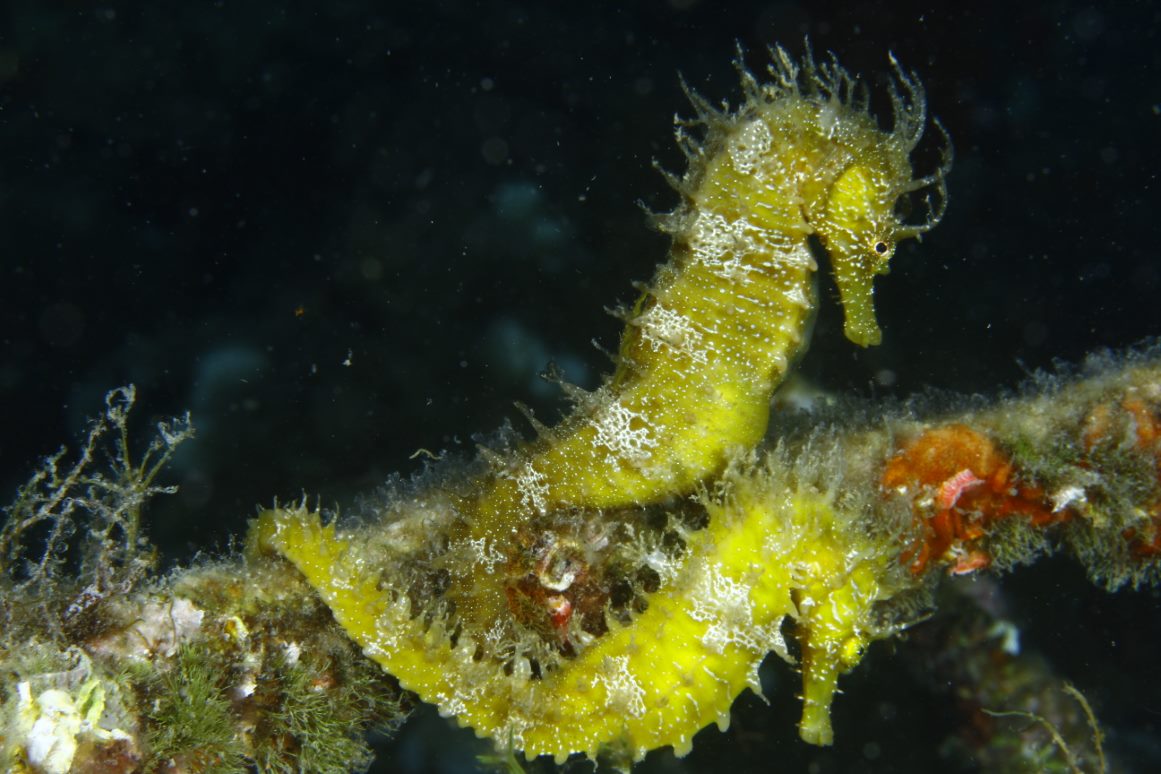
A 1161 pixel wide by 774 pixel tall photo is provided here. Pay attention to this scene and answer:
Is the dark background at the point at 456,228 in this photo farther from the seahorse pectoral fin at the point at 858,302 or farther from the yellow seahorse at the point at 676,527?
the yellow seahorse at the point at 676,527

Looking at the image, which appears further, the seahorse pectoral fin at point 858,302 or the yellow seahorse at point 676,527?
the seahorse pectoral fin at point 858,302

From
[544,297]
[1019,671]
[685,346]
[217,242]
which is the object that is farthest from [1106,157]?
[217,242]

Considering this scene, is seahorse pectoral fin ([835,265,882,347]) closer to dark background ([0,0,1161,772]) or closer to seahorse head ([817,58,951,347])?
seahorse head ([817,58,951,347])

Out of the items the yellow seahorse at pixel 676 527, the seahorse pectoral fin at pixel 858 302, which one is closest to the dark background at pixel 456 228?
the seahorse pectoral fin at pixel 858 302

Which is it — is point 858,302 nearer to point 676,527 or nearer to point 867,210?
point 867,210

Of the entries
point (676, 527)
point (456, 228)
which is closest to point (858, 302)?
point (676, 527)
